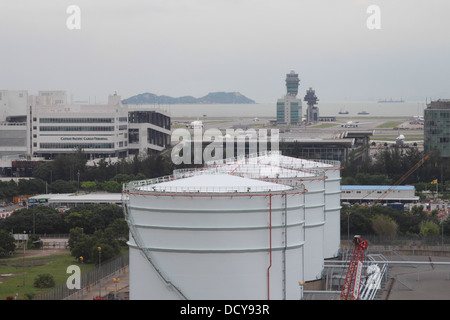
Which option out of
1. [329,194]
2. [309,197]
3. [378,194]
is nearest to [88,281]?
[309,197]

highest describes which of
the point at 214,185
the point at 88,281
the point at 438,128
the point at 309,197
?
the point at 438,128

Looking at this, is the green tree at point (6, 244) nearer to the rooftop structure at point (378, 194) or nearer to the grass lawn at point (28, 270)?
the grass lawn at point (28, 270)

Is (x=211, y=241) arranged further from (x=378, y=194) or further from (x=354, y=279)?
(x=378, y=194)

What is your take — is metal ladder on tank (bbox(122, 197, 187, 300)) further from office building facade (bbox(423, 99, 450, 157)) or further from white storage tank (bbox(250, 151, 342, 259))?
office building facade (bbox(423, 99, 450, 157))

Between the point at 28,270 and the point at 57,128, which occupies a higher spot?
the point at 57,128
